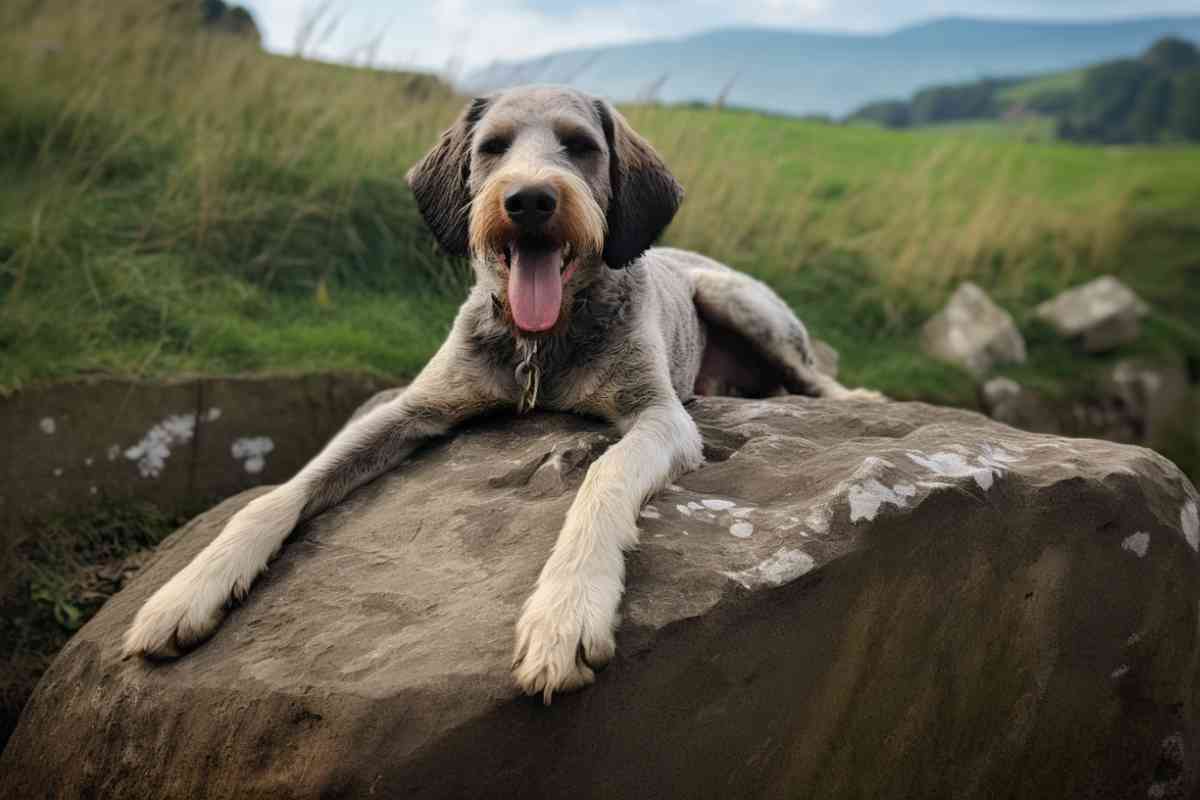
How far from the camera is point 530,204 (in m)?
3.77

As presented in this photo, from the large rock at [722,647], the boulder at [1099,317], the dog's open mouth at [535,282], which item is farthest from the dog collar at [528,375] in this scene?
the boulder at [1099,317]

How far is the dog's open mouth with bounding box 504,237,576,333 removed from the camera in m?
4.04

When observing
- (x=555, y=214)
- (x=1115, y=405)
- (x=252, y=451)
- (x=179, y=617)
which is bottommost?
(x=1115, y=405)

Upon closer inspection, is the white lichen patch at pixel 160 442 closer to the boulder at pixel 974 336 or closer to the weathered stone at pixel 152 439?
the weathered stone at pixel 152 439

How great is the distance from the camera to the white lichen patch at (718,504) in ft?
12.5

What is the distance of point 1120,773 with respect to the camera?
13.3ft

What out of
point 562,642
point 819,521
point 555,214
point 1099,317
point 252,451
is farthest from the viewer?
point 1099,317

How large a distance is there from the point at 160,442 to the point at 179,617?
9.33 feet

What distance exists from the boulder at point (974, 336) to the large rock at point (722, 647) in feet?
19.5

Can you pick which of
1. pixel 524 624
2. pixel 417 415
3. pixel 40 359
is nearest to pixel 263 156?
pixel 40 359

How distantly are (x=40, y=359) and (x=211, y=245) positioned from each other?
86.9 inches

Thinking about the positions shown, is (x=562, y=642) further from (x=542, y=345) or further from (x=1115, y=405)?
(x=1115, y=405)

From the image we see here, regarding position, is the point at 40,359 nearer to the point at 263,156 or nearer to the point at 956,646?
the point at 263,156

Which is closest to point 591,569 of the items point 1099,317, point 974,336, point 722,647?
point 722,647
